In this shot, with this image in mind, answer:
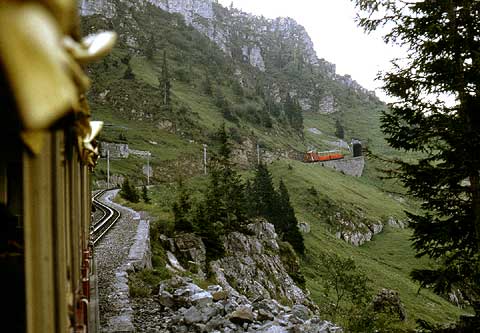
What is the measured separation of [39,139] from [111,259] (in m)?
14.5

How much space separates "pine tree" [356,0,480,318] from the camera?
760 cm

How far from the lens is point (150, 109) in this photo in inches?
3376

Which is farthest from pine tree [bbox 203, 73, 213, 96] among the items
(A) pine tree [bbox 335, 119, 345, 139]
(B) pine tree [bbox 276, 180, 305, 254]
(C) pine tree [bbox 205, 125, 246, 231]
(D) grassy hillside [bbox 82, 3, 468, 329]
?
(C) pine tree [bbox 205, 125, 246, 231]

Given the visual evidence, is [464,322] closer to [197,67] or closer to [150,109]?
[150,109]

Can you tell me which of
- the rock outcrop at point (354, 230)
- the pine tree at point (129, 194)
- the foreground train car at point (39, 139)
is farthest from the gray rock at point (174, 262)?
the rock outcrop at point (354, 230)

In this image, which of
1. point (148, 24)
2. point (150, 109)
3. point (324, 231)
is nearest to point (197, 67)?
point (148, 24)

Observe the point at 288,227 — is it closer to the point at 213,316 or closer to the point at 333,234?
the point at 333,234

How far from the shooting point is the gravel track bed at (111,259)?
9.84 metres

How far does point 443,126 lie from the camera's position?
765cm

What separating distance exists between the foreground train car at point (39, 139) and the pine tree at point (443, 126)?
6.80 metres

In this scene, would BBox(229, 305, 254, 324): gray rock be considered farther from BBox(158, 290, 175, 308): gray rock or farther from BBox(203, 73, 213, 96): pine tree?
BBox(203, 73, 213, 96): pine tree

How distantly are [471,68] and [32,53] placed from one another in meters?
8.35

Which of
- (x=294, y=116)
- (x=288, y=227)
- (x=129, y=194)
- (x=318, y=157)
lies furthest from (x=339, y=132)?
(x=129, y=194)

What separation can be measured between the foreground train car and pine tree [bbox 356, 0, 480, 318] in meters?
6.80
